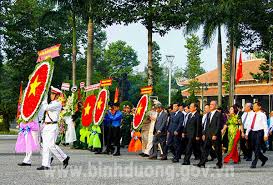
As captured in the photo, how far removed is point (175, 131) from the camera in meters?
17.8

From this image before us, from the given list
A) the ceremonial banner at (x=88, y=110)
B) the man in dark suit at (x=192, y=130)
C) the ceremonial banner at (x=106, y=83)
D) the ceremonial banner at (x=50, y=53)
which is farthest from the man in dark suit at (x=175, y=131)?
the ceremonial banner at (x=50, y=53)

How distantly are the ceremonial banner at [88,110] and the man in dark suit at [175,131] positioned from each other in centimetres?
398

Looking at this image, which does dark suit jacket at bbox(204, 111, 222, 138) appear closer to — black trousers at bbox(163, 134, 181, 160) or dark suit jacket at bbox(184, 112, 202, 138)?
dark suit jacket at bbox(184, 112, 202, 138)

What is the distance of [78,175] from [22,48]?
158ft

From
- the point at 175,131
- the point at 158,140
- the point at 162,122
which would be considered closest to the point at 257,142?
the point at 175,131

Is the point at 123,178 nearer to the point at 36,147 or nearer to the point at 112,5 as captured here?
the point at 36,147

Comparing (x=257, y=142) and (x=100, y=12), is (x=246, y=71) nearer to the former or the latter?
(x=100, y=12)

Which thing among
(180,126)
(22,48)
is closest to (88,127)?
(180,126)

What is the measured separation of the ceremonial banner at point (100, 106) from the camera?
20.6m

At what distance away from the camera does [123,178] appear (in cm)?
1191

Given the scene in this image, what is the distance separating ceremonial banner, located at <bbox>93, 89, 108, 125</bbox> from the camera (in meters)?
20.6

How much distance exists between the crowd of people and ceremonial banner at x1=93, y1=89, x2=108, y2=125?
31 cm

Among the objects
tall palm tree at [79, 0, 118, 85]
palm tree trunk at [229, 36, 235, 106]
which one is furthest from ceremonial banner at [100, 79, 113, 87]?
palm tree trunk at [229, 36, 235, 106]

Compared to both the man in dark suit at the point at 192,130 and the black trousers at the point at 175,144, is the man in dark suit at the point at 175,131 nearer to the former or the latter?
the black trousers at the point at 175,144
